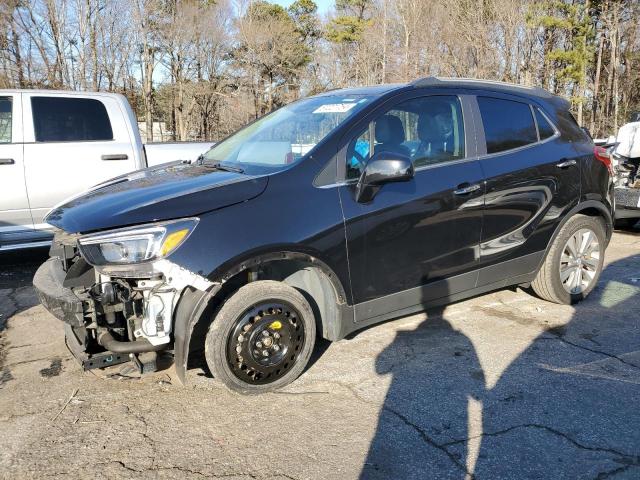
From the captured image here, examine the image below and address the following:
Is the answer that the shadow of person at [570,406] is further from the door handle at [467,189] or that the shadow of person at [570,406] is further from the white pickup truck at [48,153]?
the white pickup truck at [48,153]

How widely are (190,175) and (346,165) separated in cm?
104

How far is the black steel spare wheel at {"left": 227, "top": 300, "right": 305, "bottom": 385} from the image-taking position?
10.1 ft

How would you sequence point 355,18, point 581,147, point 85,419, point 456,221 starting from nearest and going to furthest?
1. point 85,419
2. point 456,221
3. point 581,147
4. point 355,18

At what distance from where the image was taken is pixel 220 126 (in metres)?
33.8

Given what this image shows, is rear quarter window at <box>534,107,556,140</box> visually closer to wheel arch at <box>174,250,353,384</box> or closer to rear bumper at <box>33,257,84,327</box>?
wheel arch at <box>174,250,353,384</box>

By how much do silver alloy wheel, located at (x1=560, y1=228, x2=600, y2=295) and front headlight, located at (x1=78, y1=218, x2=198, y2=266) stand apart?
3354 mm

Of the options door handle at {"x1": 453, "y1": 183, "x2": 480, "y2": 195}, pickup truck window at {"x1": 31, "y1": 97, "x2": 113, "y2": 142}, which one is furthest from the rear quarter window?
pickup truck window at {"x1": 31, "y1": 97, "x2": 113, "y2": 142}

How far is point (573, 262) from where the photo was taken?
15.4ft

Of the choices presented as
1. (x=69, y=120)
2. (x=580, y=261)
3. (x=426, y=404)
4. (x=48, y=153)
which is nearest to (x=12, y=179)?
(x=48, y=153)

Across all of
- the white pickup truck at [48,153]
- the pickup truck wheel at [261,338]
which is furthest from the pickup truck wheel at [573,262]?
the white pickup truck at [48,153]

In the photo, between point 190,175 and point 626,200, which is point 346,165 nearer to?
point 190,175

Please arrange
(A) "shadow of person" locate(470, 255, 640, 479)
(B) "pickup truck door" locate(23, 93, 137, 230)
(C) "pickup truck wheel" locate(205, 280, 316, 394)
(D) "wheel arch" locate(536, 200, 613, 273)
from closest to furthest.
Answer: (A) "shadow of person" locate(470, 255, 640, 479), (C) "pickup truck wheel" locate(205, 280, 316, 394), (D) "wheel arch" locate(536, 200, 613, 273), (B) "pickup truck door" locate(23, 93, 137, 230)

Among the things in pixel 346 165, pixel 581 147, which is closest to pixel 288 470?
pixel 346 165

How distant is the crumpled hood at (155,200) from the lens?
284cm
